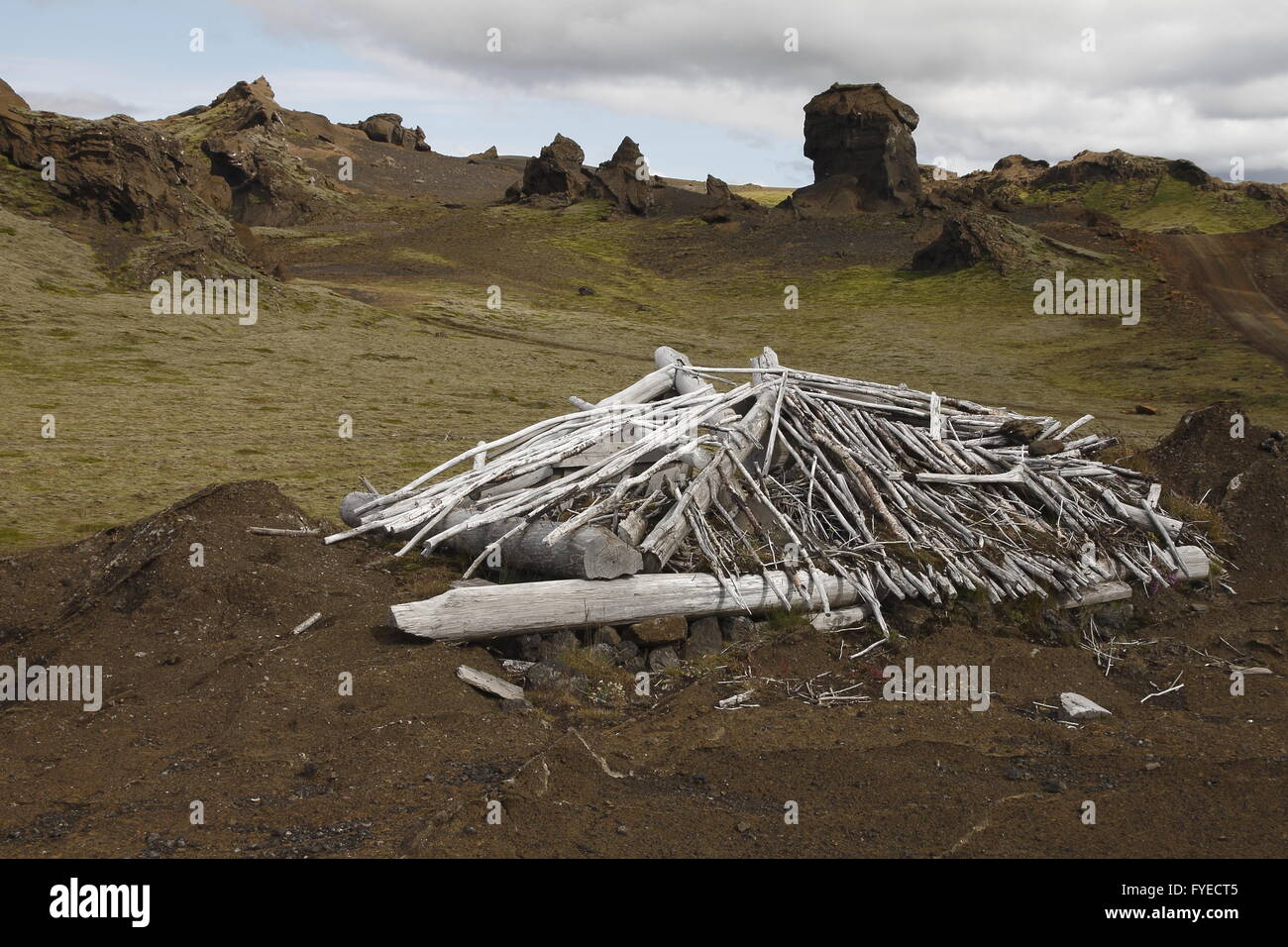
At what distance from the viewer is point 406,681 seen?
7199 mm

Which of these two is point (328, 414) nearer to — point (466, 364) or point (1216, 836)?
point (466, 364)

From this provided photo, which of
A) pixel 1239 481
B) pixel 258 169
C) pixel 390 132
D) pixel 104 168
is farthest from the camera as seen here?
pixel 390 132

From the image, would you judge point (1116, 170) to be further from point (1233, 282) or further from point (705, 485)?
point (705, 485)

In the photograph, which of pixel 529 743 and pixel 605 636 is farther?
pixel 605 636

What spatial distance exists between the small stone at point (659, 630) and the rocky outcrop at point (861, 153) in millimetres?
49007

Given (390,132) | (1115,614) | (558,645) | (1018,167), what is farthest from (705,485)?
(390,132)

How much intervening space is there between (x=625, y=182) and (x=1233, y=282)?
30580 millimetres

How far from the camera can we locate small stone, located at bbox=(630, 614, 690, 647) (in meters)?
8.12

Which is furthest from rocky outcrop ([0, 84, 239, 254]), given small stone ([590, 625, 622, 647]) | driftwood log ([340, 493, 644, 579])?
small stone ([590, 625, 622, 647])

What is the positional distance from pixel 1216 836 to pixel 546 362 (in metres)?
22.7

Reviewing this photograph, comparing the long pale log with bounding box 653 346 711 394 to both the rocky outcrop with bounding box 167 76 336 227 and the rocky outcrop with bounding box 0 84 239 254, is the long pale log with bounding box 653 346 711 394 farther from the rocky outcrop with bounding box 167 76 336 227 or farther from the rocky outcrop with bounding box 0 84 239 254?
the rocky outcrop with bounding box 167 76 336 227

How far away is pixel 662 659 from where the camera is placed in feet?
26.5

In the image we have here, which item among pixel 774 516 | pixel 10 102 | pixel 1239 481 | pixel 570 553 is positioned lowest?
pixel 570 553

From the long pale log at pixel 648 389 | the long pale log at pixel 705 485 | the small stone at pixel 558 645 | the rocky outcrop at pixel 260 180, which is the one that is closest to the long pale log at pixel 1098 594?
the long pale log at pixel 705 485
